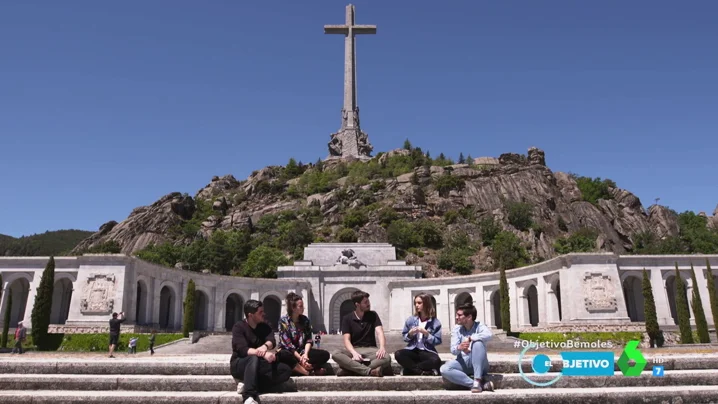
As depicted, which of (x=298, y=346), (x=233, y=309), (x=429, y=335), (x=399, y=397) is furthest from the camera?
(x=233, y=309)

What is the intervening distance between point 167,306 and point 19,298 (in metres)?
10.4

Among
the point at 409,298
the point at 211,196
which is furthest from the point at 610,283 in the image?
the point at 211,196

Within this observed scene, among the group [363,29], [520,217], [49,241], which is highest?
[363,29]

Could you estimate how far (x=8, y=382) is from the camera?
398 inches

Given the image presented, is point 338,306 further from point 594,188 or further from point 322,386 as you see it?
point 594,188

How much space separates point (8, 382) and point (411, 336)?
23.5 feet

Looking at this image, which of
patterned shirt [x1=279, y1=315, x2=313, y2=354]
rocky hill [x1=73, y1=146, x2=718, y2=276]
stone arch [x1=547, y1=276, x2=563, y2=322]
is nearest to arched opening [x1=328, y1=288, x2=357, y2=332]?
rocky hill [x1=73, y1=146, x2=718, y2=276]

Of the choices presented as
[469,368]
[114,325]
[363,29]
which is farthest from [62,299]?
[363,29]

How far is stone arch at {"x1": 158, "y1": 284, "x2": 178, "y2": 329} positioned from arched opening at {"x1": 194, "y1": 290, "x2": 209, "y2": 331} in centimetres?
201

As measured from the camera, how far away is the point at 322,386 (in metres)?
9.88

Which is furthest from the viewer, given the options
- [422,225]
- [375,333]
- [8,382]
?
[422,225]

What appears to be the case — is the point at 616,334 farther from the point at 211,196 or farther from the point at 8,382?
the point at 211,196

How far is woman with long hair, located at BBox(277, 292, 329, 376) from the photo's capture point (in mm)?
10250

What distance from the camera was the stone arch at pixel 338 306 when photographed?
50.0 meters
